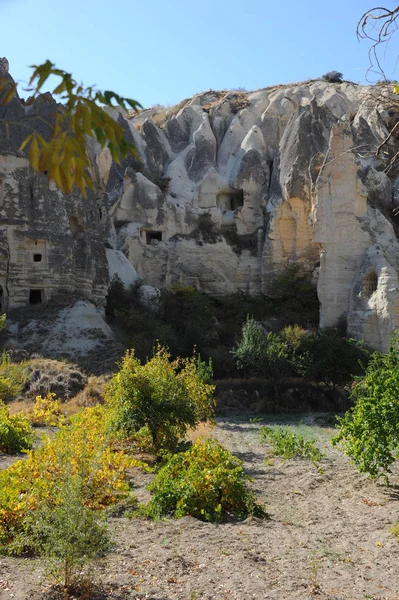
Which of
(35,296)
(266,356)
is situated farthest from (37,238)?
(266,356)

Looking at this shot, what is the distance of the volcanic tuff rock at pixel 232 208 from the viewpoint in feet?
71.4

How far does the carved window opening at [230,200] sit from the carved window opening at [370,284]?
987cm

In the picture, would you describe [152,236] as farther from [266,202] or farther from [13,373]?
[13,373]

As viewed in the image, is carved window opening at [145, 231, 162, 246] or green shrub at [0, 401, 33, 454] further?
carved window opening at [145, 231, 162, 246]

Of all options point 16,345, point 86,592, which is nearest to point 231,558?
point 86,592

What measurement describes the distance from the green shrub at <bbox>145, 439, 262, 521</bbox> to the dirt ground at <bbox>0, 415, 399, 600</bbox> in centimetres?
16

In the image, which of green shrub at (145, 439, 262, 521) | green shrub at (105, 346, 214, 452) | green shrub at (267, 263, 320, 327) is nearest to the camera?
green shrub at (145, 439, 262, 521)

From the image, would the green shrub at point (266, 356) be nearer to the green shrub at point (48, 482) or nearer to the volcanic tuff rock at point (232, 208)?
the volcanic tuff rock at point (232, 208)

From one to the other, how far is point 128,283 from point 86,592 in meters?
20.9

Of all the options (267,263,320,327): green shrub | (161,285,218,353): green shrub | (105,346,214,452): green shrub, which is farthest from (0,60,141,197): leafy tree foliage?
(267,263,320,327): green shrub

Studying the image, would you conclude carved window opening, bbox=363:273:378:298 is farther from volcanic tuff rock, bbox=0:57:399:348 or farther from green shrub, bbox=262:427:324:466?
green shrub, bbox=262:427:324:466

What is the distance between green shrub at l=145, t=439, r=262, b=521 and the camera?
686cm

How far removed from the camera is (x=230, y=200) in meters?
30.5

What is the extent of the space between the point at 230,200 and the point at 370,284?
10787mm
